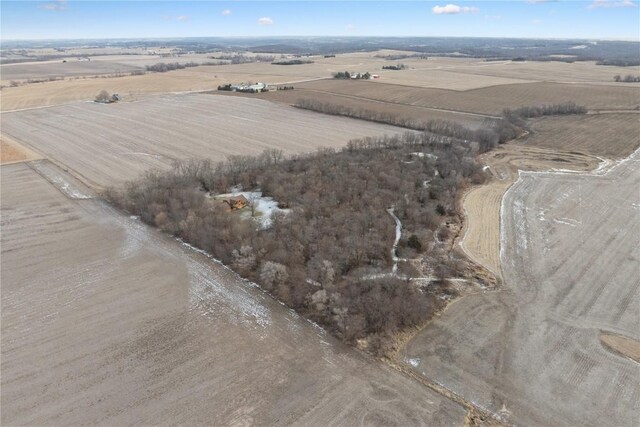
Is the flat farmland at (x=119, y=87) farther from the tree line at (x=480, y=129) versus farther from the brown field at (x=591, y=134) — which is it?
the brown field at (x=591, y=134)

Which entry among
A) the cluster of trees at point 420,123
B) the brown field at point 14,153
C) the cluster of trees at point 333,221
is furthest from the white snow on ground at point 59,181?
the cluster of trees at point 420,123

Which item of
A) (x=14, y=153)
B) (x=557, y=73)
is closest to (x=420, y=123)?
(x=14, y=153)

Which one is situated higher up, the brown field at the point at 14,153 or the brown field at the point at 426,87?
the brown field at the point at 426,87

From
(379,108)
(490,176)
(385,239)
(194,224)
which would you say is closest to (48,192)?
(194,224)

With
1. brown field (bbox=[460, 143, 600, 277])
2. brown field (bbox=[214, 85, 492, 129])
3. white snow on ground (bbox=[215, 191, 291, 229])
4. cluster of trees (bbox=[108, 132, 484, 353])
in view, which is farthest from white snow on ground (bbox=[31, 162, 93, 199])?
brown field (bbox=[214, 85, 492, 129])

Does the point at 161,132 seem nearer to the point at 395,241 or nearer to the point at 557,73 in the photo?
the point at 395,241
